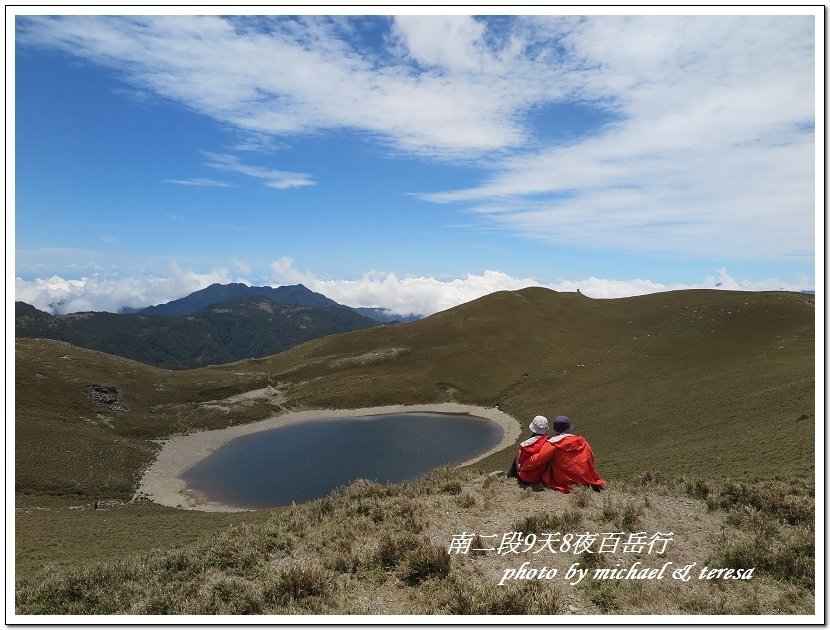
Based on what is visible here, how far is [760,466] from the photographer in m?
19.5

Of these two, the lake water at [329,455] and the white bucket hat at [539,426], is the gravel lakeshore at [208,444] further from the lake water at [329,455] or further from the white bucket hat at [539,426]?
the white bucket hat at [539,426]

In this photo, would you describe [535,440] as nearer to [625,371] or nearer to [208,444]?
[208,444]

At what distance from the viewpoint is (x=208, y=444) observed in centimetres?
6775

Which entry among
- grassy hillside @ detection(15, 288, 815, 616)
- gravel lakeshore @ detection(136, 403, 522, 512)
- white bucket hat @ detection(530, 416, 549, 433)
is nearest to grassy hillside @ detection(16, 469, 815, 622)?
white bucket hat @ detection(530, 416, 549, 433)

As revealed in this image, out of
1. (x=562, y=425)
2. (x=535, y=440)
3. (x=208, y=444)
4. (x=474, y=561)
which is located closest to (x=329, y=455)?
(x=208, y=444)

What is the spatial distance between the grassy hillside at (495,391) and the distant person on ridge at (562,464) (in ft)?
8.32

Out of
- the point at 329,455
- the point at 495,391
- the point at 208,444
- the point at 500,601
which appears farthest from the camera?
A: the point at 495,391

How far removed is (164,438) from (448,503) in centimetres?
7292

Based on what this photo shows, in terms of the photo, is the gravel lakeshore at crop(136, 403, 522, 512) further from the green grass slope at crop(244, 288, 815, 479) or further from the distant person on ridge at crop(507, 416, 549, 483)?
the distant person on ridge at crop(507, 416, 549, 483)

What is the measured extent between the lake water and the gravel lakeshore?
58.6 inches

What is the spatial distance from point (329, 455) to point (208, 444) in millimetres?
23253

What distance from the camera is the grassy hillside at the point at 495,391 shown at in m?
26.3

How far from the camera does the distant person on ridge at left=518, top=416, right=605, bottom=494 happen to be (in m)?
11.8

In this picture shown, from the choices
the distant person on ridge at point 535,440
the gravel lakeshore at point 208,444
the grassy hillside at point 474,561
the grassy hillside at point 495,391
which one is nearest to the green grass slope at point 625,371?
the grassy hillside at point 495,391
